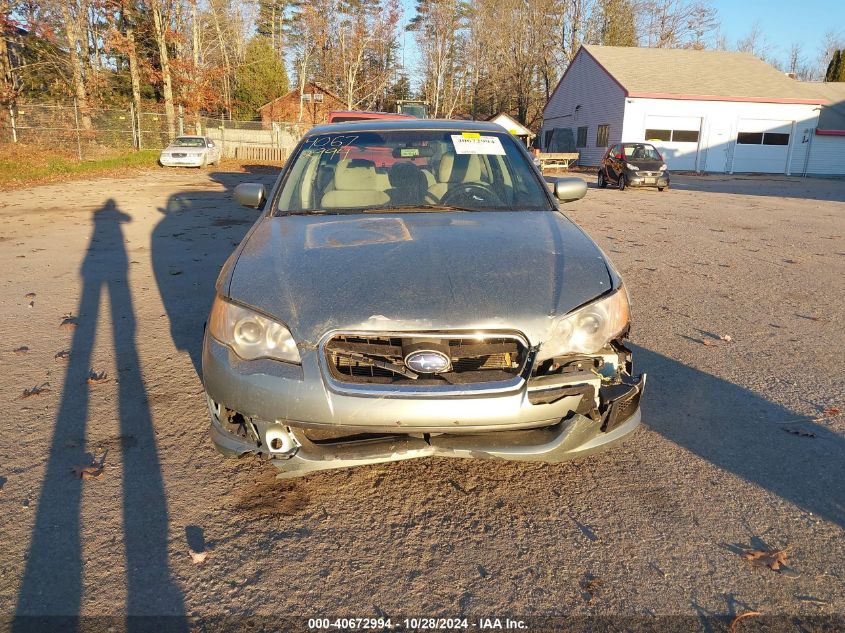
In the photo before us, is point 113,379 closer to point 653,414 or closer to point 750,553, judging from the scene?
point 653,414

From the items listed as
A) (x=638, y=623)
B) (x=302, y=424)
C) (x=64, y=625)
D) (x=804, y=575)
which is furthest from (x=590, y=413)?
(x=64, y=625)

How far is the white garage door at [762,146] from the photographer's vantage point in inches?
1282

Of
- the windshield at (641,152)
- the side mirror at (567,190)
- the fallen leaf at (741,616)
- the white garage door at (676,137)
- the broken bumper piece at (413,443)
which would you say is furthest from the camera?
the white garage door at (676,137)

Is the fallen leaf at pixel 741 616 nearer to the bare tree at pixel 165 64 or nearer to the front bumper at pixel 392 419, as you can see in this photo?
the front bumper at pixel 392 419

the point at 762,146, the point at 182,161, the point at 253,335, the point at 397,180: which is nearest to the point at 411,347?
the point at 253,335

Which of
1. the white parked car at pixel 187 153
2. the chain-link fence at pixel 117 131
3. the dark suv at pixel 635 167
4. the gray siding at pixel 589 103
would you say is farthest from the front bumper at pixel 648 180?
the chain-link fence at pixel 117 131

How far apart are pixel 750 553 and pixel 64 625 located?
2.49 meters

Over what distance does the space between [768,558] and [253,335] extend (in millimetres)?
2213

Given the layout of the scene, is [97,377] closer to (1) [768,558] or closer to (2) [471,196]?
(2) [471,196]

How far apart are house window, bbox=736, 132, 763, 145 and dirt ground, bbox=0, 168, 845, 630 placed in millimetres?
31804

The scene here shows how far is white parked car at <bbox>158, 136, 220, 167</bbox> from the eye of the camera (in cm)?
2652

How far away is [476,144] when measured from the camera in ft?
14.1

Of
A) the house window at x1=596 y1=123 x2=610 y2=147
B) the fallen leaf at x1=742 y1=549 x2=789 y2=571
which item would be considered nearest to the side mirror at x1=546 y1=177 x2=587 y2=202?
the fallen leaf at x1=742 y1=549 x2=789 y2=571

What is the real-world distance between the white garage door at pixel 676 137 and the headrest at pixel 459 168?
31105 mm
